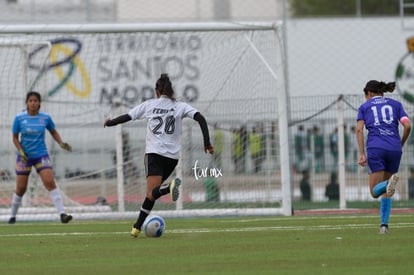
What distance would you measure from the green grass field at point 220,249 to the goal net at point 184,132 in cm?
449

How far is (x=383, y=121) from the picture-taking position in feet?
46.0

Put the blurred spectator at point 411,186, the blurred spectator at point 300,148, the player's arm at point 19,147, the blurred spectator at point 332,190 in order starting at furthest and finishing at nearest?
the blurred spectator at point 300,148, the blurred spectator at point 411,186, the blurred spectator at point 332,190, the player's arm at point 19,147

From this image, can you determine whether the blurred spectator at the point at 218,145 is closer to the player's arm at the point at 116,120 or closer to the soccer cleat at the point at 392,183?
the player's arm at the point at 116,120

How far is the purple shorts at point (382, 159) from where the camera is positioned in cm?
1396

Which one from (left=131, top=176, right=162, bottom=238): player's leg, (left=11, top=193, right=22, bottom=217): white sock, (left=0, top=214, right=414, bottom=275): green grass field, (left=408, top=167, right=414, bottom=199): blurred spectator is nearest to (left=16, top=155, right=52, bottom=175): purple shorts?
(left=11, top=193, right=22, bottom=217): white sock

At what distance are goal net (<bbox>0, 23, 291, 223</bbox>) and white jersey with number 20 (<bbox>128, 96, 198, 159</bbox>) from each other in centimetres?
569

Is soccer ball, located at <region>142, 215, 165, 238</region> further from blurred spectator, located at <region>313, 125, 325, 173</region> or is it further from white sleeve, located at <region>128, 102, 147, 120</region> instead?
blurred spectator, located at <region>313, 125, 325, 173</region>

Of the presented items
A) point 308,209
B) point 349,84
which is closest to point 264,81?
point 308,209

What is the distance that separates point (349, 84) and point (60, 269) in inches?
994

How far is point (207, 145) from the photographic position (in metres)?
14.1

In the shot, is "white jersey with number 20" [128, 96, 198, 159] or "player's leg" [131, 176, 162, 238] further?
"white jersey with number 20" [128, 96, 198, 159]

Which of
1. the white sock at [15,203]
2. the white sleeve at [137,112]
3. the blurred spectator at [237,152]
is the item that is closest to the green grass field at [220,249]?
the white sleeve at [137,112]

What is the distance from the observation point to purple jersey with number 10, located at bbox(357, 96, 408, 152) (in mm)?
14000

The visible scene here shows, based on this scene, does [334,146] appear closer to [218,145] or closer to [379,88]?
[218,145]
